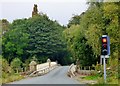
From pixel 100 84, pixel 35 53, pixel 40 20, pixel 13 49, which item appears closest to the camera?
pixel 100 84

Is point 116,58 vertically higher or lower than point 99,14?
lower

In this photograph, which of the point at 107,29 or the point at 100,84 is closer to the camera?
the point at 100,84

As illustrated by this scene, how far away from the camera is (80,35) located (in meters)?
44.7

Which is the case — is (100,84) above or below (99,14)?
below

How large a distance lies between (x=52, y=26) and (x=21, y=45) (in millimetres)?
14083

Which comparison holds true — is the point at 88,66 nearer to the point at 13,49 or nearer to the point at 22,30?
the point at 13,49

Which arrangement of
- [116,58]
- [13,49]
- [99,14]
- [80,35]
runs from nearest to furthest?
[116,58] → [99,14] → [80,35] → [13,49]

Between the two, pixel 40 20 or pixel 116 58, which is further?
pixel 40 20

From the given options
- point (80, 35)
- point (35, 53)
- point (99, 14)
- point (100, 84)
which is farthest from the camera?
point (35, 53)

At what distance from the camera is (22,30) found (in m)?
72.1

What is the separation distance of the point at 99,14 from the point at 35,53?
38.6 metres

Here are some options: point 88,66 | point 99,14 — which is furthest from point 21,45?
point 99,14

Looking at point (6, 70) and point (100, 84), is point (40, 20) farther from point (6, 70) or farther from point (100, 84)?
point (100, 84)

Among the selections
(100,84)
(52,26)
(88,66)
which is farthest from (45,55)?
(100,84)
